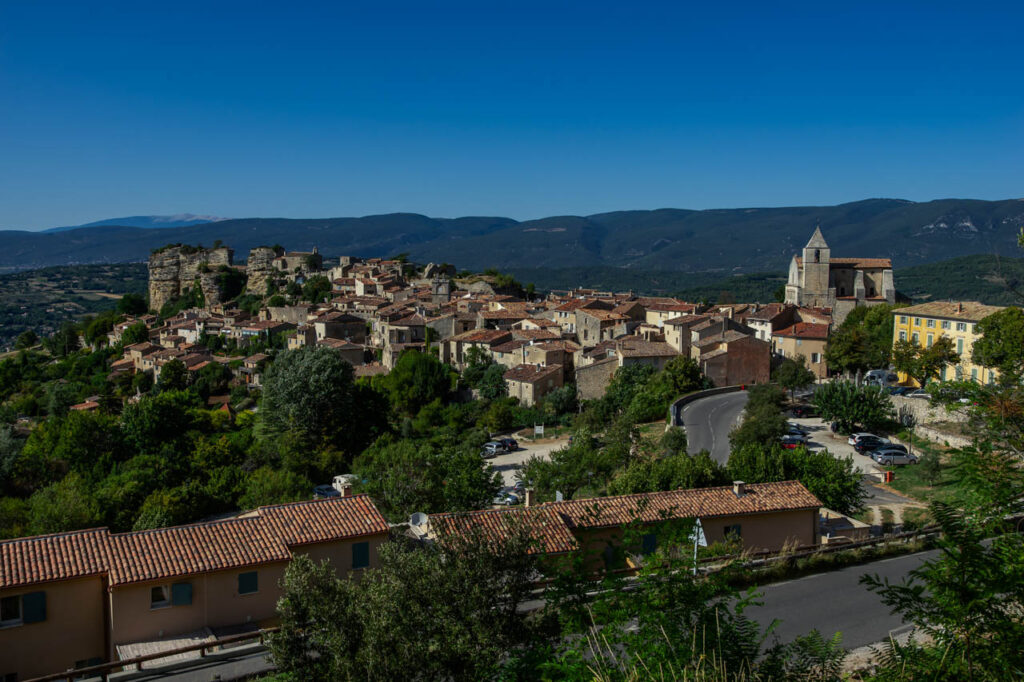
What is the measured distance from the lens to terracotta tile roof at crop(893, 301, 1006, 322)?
129 ft

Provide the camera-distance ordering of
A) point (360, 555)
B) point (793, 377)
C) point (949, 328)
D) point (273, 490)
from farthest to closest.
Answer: point (949, 328) → point (793, 377) → point (273, 490) → point (360, 555)

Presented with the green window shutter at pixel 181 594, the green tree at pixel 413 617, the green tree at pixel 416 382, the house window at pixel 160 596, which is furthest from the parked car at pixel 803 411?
the green tree at pixel 413 617

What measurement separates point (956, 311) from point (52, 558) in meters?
40.3

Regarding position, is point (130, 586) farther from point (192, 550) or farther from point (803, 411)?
point (803, 411)

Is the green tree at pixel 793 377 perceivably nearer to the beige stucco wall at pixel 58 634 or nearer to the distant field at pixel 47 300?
the beige stucco wall at pixel 58 634

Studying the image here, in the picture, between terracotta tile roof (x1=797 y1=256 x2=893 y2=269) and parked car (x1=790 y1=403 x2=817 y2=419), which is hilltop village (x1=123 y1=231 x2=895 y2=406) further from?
parked car (x1=790 y1=403 x2=817 y2=419)

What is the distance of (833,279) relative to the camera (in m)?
61.5

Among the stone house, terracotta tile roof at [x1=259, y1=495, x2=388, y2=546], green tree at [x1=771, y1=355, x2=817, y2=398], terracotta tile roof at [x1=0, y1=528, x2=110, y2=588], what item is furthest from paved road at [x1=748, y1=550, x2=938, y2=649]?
the stone house

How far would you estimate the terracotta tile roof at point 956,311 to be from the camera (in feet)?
129

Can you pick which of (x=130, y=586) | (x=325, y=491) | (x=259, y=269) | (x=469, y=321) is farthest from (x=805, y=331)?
(x=259, y=269)

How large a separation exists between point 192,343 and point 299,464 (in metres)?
36.4

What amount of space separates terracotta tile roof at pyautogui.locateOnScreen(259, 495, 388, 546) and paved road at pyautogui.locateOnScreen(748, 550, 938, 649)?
644 cm

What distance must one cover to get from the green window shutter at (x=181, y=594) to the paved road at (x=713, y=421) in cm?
1967

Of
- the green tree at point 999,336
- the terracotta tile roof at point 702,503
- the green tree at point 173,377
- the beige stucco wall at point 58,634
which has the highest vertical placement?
the green tree at point 999,336
